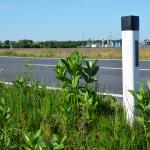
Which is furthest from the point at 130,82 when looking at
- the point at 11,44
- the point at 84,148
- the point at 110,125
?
the point at 11,44

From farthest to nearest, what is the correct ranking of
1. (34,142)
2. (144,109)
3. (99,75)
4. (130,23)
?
(99,75) → (130,23) → (144,109) → (34,142)

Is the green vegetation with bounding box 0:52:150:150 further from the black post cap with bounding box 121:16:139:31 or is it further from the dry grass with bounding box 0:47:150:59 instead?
the dry grass with bounding box 0:47:150:59

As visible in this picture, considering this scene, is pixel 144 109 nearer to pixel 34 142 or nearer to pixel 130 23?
pixel 130 23

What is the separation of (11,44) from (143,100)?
264ft

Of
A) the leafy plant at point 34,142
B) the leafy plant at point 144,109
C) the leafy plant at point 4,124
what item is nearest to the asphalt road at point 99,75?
the leafy plant at point 4,124

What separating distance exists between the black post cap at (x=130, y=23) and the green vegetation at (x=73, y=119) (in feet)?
1.85

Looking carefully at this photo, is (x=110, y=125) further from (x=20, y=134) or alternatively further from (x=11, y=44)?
(x=11, y=44)

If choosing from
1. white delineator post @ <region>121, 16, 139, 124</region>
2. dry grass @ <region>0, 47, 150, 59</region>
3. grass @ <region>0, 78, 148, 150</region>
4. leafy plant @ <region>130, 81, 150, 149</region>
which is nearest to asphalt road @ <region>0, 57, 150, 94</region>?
grass @ <region>0, 78, 148, 150</region>

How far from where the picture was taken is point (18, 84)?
20.4ft

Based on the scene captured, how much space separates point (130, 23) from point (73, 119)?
1.03 meters

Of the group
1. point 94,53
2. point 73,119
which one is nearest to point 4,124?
point 73,119

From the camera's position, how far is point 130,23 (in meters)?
4.54

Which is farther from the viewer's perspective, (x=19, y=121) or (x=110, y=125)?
(x=19, y=121)

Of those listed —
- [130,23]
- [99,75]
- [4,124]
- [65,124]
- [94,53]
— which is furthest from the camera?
[94,53]
